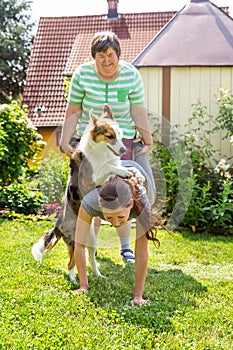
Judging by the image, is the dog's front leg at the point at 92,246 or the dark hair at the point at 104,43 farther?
the dog's front leg at the point at 92,246

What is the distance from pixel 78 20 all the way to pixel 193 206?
15509 millimetres

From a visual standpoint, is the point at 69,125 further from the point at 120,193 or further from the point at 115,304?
the point at 115,304

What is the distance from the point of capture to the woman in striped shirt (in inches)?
164

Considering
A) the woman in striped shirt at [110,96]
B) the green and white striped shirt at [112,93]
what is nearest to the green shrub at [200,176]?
the woman in striped shirt at [110,96]

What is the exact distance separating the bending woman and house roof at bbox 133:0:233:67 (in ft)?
15.6

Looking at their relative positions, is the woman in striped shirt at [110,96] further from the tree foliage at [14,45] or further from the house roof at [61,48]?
the tree foliage at [14,45]

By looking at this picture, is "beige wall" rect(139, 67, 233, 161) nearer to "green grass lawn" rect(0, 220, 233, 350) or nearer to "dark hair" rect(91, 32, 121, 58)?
"green grass lawn" rect(0, 220, 233, 350)

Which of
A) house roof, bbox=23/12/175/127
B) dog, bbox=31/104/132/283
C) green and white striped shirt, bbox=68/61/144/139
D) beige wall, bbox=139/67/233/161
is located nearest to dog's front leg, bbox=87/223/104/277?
dog, bbox=31/104/132/283

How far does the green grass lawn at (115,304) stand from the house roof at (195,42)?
11.5 feet

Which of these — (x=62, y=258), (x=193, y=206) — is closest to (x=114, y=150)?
(x=62, y=258)

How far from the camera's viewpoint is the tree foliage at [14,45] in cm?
2608

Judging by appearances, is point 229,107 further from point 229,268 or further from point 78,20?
point 78,20

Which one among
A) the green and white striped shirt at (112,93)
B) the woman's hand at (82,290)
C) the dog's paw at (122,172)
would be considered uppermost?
the green and white striped shirt at (112,93)

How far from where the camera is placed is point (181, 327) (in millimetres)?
3322
